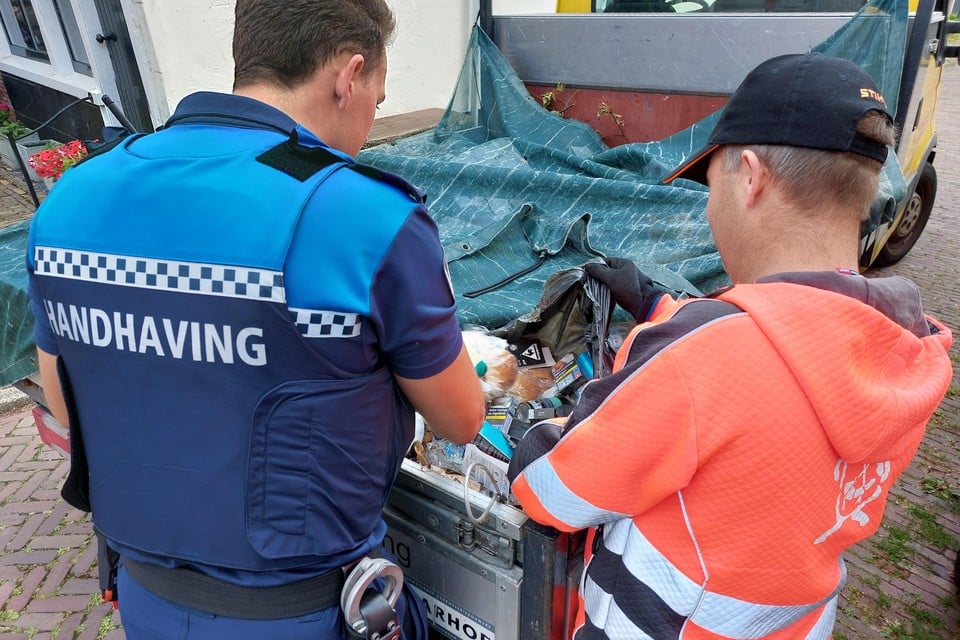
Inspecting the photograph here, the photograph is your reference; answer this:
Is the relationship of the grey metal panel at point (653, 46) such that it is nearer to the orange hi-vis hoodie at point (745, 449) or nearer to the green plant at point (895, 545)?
the green plant at point (895, 545)

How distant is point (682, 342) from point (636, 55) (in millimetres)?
3343

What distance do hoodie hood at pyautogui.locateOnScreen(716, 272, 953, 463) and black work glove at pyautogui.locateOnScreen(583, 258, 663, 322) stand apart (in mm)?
809

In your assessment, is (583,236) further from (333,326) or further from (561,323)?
(333,326)

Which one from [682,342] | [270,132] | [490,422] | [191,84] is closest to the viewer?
[682,342]

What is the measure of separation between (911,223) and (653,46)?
3.26 meters

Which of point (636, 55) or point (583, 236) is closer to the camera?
point (583, 236)

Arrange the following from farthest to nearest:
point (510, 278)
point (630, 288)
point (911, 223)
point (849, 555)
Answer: point (911, 223) → point (849, 555) → point (510, 278) → point (630, 288)

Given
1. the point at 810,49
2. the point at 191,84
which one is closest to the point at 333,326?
the point at 810,49

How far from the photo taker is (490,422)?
183cm

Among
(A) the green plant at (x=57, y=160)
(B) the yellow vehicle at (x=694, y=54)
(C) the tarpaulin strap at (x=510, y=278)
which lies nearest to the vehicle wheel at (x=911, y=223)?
(B) the yellow vehicle at (x=694, y=54)

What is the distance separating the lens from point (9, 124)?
7441mm

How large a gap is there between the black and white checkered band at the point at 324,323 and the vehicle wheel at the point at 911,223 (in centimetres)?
553

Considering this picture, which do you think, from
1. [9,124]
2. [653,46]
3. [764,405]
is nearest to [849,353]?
[764,405]

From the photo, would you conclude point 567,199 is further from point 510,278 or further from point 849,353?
point 849,353
